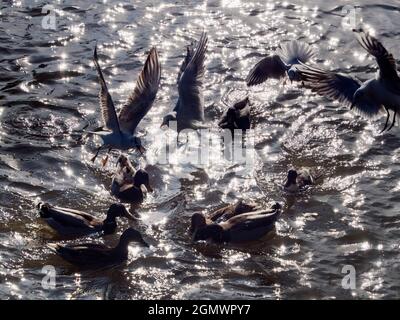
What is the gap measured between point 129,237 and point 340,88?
3.55m

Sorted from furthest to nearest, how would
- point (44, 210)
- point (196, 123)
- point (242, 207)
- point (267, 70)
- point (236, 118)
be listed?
point (267, 70)
point (236, 118)
point (196, 123)
point (242, 207)
point (44, 210)

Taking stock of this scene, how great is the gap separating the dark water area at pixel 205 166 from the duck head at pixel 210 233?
4.6 inches

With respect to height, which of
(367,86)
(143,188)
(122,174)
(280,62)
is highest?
(367,86)

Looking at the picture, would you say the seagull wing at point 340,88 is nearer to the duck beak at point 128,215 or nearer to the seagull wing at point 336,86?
the seagull wing at point 336,86

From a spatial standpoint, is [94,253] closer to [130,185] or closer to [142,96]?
[130,185]

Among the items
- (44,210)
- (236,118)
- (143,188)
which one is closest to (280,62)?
(236,118)

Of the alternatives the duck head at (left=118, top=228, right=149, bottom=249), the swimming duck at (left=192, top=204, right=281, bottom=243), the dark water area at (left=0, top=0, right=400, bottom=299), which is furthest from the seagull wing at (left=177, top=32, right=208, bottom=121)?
the duck head at (left=118, top=228, right=149, bottom=249)

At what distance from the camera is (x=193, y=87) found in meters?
11.2

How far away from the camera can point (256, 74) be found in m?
12.9

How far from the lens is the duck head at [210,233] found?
9273 mm

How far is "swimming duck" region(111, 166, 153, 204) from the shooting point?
10.3m

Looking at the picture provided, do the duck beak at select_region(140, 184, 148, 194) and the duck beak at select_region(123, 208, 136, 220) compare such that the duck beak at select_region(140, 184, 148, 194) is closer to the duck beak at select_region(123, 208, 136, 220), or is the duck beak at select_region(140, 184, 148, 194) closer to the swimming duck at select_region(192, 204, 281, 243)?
the duck beak at select_region(123, 208, 136, 220)
